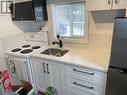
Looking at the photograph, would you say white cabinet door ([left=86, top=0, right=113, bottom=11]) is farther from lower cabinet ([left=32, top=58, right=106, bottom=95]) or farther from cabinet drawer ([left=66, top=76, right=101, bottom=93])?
cabinet drawer ([left=66, top=76, right=101, bottom=93])

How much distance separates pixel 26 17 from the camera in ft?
7.80

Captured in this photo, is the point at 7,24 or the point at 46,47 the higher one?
the point at 7,24

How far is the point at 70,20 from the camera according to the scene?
8.23ft

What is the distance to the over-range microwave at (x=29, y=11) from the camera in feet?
7.45

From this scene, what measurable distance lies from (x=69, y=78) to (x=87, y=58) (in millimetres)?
407

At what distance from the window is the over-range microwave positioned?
23cm

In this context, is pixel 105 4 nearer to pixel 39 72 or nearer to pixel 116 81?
pixel 116 81

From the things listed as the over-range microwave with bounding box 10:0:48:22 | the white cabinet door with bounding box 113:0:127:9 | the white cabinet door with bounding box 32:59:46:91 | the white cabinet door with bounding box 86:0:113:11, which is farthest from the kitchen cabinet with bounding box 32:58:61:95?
the white cabinet door with bounding box 113:0:127:9

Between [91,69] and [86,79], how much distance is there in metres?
0.19

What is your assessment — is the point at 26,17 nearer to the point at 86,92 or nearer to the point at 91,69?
the point at 91,69

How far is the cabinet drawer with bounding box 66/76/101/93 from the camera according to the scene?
1783 millimetres

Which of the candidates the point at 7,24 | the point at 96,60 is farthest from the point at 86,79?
the point at 7,24

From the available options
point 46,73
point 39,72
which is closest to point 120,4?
point 46,73

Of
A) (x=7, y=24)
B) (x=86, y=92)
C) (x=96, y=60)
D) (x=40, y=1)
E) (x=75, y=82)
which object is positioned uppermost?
(x=40, y=1)
